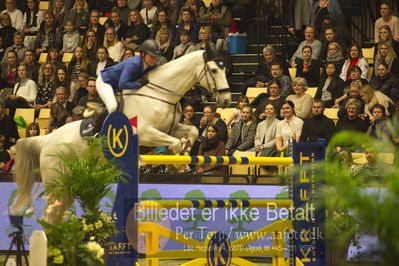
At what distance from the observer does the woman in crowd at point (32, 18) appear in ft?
58.9

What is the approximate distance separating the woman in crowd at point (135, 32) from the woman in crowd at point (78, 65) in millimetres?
757

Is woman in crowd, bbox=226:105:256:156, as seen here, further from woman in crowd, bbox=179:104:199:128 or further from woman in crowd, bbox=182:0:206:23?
woman in crowd, bbox=182:0:206:23

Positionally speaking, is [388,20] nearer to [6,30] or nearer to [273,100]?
[273,100]

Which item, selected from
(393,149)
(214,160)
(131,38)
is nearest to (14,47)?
(131,38)

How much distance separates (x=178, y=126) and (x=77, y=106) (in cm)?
463

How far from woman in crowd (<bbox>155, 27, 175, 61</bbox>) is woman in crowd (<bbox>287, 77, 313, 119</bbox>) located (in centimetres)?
280

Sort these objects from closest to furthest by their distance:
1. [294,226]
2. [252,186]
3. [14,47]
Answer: [294,226] < [252,186] < [14,47]

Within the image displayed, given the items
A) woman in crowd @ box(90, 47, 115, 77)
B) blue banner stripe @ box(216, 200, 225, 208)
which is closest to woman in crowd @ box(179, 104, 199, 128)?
woman in crowd @ box(90, 47, 115, 77)

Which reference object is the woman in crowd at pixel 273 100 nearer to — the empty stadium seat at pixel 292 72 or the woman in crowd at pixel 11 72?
the empty stadium seat at pixel 292 72

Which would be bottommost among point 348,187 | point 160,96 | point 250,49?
point 348,187

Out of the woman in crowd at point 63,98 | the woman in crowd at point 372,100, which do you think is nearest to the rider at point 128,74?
the woman in crowd at point 372,100

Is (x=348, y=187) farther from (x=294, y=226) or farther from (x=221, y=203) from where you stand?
(x=294, y=226)

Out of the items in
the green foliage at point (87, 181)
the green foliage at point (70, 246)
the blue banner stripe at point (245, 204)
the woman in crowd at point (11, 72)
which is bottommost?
the green foliage at point (70, 246)

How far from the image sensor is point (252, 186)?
10484mm
